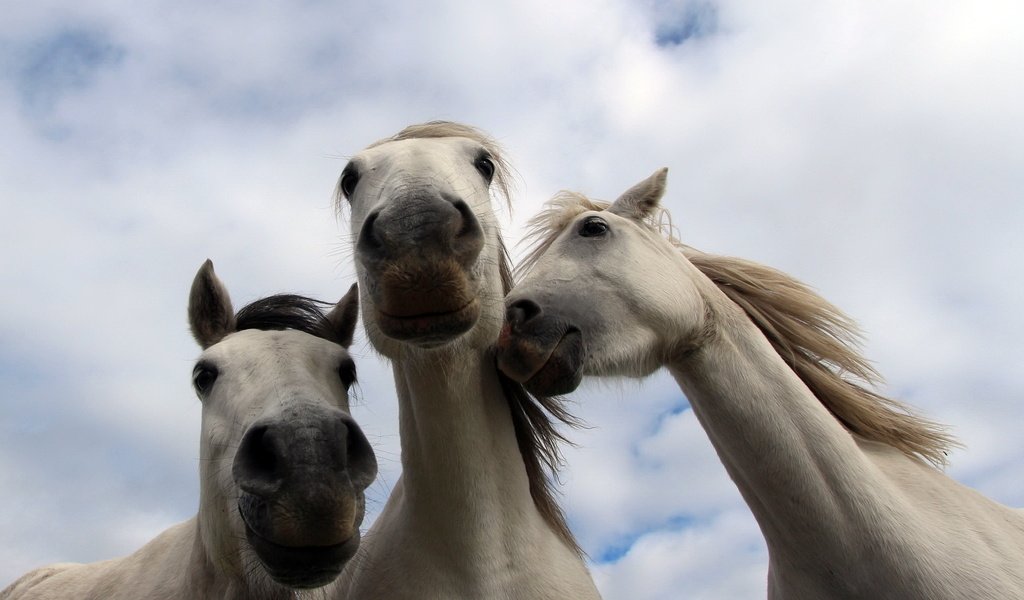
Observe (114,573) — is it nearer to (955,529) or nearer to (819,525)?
(819,525)

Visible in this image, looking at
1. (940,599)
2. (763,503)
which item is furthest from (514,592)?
(940,599)

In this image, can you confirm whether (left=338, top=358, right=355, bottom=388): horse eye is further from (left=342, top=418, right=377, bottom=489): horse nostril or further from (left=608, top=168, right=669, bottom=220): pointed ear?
(left=608, top=168, right=669, bottom=220): pointed ear

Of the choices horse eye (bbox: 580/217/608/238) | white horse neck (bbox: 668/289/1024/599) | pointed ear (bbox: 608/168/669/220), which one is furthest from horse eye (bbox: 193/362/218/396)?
pointed ear (bbox: 608/168/669/220)

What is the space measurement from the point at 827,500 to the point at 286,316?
302 cm

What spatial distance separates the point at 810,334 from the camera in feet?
15.5

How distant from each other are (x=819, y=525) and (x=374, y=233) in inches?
102

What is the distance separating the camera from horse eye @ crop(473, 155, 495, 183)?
3.96 metres

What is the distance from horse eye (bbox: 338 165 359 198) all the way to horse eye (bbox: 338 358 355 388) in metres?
0.84

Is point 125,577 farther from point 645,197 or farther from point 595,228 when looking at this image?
point 645,197

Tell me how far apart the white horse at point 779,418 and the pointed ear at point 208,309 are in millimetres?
1595

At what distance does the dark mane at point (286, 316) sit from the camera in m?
4.25

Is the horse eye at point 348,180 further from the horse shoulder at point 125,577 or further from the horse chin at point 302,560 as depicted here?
the horse shoulder at point 125,577

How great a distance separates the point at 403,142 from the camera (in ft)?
12.5

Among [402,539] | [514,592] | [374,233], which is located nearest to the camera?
[374,233]
